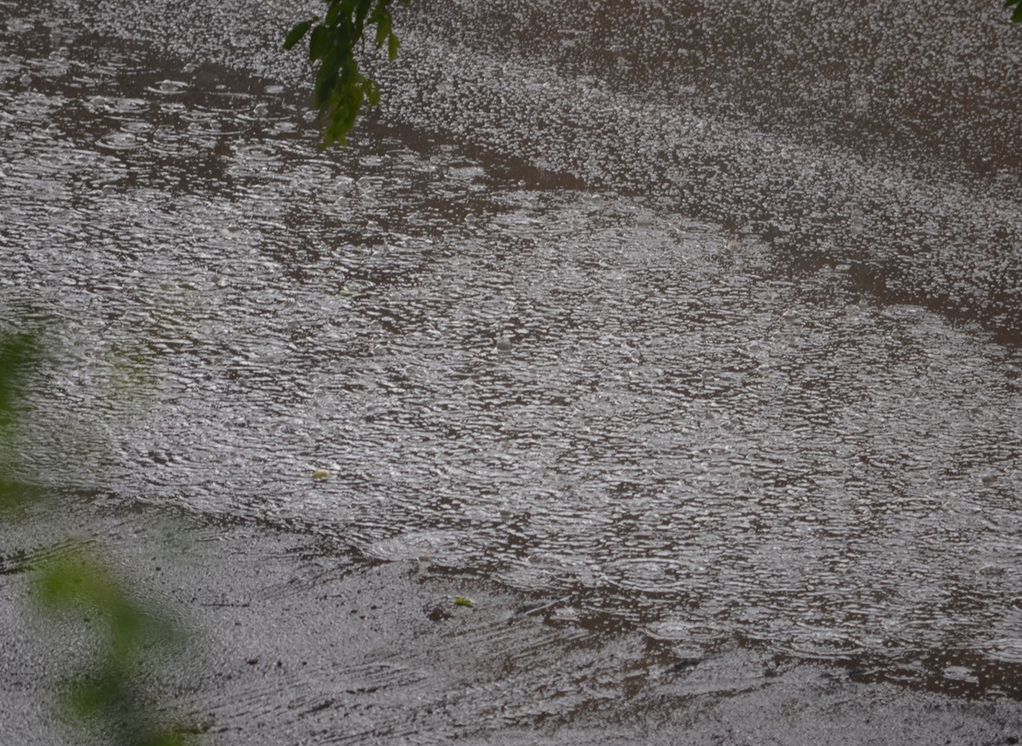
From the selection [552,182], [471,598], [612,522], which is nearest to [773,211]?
[552,182]

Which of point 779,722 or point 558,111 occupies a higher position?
point 558,111

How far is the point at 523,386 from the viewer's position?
15.6 ft

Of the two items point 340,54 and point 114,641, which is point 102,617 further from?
point 340,54

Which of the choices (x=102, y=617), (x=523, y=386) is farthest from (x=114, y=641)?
(x=523, y=386)

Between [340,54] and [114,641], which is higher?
[340,54]

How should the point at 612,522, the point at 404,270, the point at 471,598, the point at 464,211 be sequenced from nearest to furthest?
the point at 471,598, the point at 612,522, the point at 404,270, the point at 464,211

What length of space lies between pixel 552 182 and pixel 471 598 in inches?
108

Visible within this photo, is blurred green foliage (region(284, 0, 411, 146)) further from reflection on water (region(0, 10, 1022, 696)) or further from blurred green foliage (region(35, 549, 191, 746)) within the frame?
blurred green foliage (region(35, 549, 191, 746))

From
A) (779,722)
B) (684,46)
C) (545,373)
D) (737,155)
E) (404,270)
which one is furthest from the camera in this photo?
(684,46)

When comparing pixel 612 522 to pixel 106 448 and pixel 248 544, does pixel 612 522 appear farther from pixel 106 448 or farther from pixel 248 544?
pixel 106 448

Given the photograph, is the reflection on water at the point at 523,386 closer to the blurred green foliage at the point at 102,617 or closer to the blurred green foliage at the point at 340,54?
the blurred green foliage at the point at 340,54

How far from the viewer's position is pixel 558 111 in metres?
6.60

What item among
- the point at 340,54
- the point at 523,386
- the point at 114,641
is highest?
the point at 340,54

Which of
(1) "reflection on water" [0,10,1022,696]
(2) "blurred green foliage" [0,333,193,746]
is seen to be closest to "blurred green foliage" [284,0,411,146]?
(1) "reflection on water" [0,10,1022,696]
